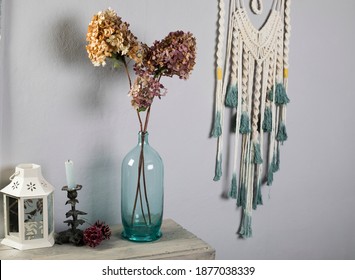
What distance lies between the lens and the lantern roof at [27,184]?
59.6 inches

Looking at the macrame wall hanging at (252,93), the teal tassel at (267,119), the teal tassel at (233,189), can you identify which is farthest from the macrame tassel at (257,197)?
the teal tassel at (267,119)

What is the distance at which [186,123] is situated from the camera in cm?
185

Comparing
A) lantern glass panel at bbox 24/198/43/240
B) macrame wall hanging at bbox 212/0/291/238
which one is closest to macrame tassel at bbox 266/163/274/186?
macrame wall hanging at bbox 212/0/291/238

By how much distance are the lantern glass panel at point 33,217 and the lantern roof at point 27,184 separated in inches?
0.9

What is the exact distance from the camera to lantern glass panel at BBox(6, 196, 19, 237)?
154 centimetres

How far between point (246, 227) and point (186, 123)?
46 centimetres

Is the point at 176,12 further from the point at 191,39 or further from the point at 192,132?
the point at 192,132

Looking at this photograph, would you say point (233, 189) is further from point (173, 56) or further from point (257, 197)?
point (173, 56)

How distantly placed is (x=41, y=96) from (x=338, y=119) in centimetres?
120

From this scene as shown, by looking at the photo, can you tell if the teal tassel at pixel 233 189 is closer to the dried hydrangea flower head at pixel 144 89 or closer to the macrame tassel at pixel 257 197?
the macrame tassel at pixel 257 197

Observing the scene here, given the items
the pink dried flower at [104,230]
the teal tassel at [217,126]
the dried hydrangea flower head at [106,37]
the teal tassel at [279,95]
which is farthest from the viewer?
the teal tassel at [279,95]

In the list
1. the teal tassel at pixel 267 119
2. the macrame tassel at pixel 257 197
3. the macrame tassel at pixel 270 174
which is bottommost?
the macrame tassel at pixel 257 197
